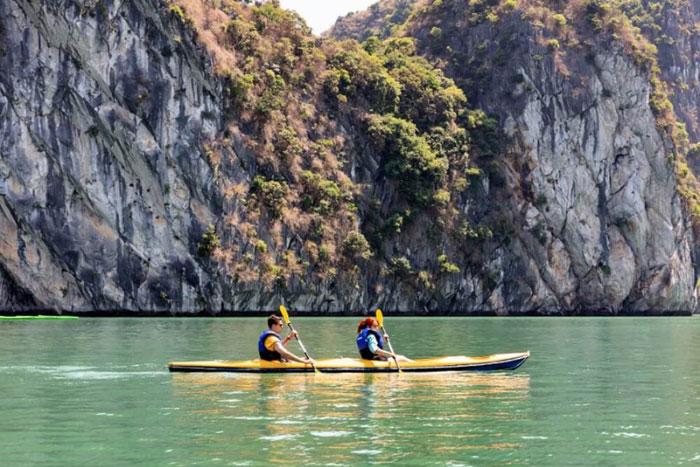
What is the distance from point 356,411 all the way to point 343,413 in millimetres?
372

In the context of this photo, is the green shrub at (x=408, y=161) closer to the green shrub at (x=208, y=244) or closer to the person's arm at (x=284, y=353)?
the green shrub at (x=208, y=244)

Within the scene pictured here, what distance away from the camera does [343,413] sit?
1838 cm

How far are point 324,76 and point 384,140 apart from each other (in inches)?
311

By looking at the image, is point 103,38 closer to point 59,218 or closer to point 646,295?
point 59,218

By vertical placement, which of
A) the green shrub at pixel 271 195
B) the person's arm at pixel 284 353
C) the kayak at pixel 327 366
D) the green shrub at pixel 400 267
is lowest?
the kayak at pixel 327 366

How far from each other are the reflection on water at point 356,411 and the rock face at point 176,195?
1772 inches

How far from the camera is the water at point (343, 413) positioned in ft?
47.3

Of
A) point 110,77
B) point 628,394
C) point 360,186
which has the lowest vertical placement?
point 628,394

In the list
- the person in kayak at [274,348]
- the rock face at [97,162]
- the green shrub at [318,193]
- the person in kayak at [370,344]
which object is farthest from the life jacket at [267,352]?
the green shrub at [318,193]

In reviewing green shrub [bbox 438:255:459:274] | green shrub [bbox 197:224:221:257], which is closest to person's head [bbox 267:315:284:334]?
green shrub [bbox 197:224:221:257]

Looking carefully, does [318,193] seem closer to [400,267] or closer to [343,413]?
[400,267]

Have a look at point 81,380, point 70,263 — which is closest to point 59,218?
point 70,263

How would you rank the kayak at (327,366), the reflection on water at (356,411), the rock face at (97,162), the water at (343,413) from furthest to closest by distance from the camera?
the rock face at (97,162), the kayak at (327,366), the reflection on water at (356,411), the water at (343,413)

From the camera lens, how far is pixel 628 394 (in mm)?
21750
